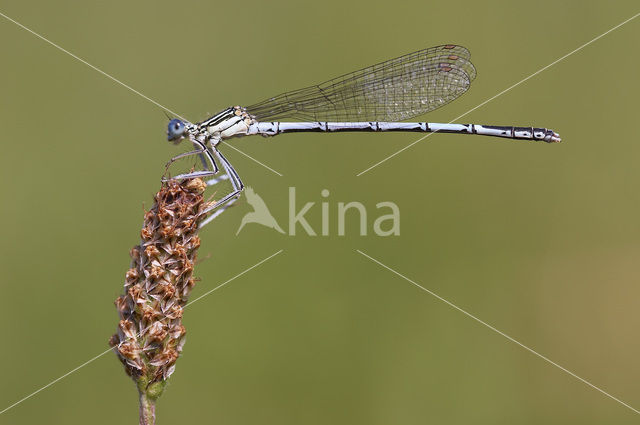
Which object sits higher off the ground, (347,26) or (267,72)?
(347,26)

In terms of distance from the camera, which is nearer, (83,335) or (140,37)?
(83,335)

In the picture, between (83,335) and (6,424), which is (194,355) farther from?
(6,424)

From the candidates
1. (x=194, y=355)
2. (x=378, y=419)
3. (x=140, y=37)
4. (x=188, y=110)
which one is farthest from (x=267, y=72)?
(x=378, y=419)

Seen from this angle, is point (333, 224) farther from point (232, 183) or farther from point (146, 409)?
point (146, 409)

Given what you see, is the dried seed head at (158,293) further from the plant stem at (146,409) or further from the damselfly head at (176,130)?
the damselfly head at (176,130)

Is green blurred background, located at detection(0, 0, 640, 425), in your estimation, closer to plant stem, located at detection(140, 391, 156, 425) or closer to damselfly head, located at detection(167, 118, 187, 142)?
damselfly head, located at detection(167, 118, 187, 142)

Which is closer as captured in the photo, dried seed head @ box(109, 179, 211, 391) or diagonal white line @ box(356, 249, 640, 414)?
dried seed head @ box(109, 179, 211, 391)

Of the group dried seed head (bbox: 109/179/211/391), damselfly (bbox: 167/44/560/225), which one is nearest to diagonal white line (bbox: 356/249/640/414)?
damselfly (bbox: 167/44/560/225)
